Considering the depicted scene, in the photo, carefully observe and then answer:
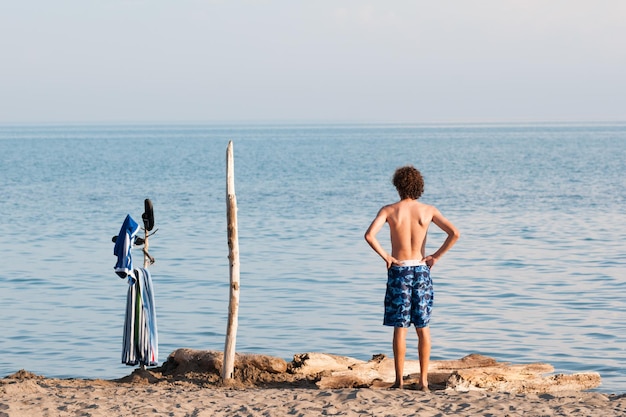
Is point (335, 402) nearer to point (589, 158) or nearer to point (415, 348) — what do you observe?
point (415, 348)

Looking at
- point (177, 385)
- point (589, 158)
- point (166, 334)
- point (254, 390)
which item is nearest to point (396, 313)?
point (254, 390)

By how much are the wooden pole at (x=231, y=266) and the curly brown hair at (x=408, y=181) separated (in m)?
1.53

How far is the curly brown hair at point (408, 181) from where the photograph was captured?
8781 mm

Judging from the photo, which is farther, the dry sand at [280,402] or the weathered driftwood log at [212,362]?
the weathered driftwood log at [212,362]

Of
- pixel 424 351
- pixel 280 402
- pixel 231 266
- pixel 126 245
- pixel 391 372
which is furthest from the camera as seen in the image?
pixel 126 245

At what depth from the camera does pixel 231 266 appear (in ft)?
31.5

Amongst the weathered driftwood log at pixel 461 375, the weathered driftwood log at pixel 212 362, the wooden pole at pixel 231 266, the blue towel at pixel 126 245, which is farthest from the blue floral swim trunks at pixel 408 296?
the blue towel at pixel 126 245

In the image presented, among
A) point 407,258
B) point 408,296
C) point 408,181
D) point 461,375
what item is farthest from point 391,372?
point 408,181

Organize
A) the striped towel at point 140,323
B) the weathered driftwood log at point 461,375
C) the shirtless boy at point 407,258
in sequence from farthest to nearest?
the striped towel at point 140,323 → the weathered driftwood log at point 461,375 → the shirtless boy at point 407,258

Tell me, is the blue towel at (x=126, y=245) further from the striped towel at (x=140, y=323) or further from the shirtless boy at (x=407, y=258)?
the shirtless boy at (x=407, y=258)

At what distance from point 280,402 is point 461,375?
5.77 ft

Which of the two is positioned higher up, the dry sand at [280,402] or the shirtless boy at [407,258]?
the shirtless boy at [407,258]

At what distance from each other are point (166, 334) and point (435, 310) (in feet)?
13.4

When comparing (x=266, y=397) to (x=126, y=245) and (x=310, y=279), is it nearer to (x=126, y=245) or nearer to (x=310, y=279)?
(x=126, y=245)
